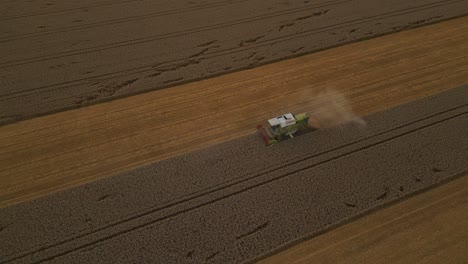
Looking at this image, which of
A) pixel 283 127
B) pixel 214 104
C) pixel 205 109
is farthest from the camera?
pixel 214 104

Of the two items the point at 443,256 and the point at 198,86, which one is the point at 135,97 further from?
the point at 443,256

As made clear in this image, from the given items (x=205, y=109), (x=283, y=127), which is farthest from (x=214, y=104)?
(x=283, y=127)

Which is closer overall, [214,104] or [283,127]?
[283,127]

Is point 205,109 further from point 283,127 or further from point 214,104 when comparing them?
point 283,127

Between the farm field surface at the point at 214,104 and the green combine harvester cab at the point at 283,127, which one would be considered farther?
the green combine harvester cab at the point at 283,127

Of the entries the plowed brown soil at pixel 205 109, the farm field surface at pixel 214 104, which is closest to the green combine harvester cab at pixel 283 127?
the farm field surface at pixel 214 104

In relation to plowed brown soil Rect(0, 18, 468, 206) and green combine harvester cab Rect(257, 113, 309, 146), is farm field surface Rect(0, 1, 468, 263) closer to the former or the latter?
plowed brown soil Rect(0, 18, 468, 206)

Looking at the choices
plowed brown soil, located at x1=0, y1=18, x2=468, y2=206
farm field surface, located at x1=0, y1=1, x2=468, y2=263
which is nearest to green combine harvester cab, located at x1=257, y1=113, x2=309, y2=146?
farm field surface, located at x1=0, y1=1, x2=468, y2=263

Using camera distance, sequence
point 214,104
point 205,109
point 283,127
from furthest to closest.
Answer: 1. point 214,104
2. point 205,109
3. point 283,127

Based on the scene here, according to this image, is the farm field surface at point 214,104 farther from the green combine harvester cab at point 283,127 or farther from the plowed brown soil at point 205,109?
the green combine harvester cab at point 283,127
